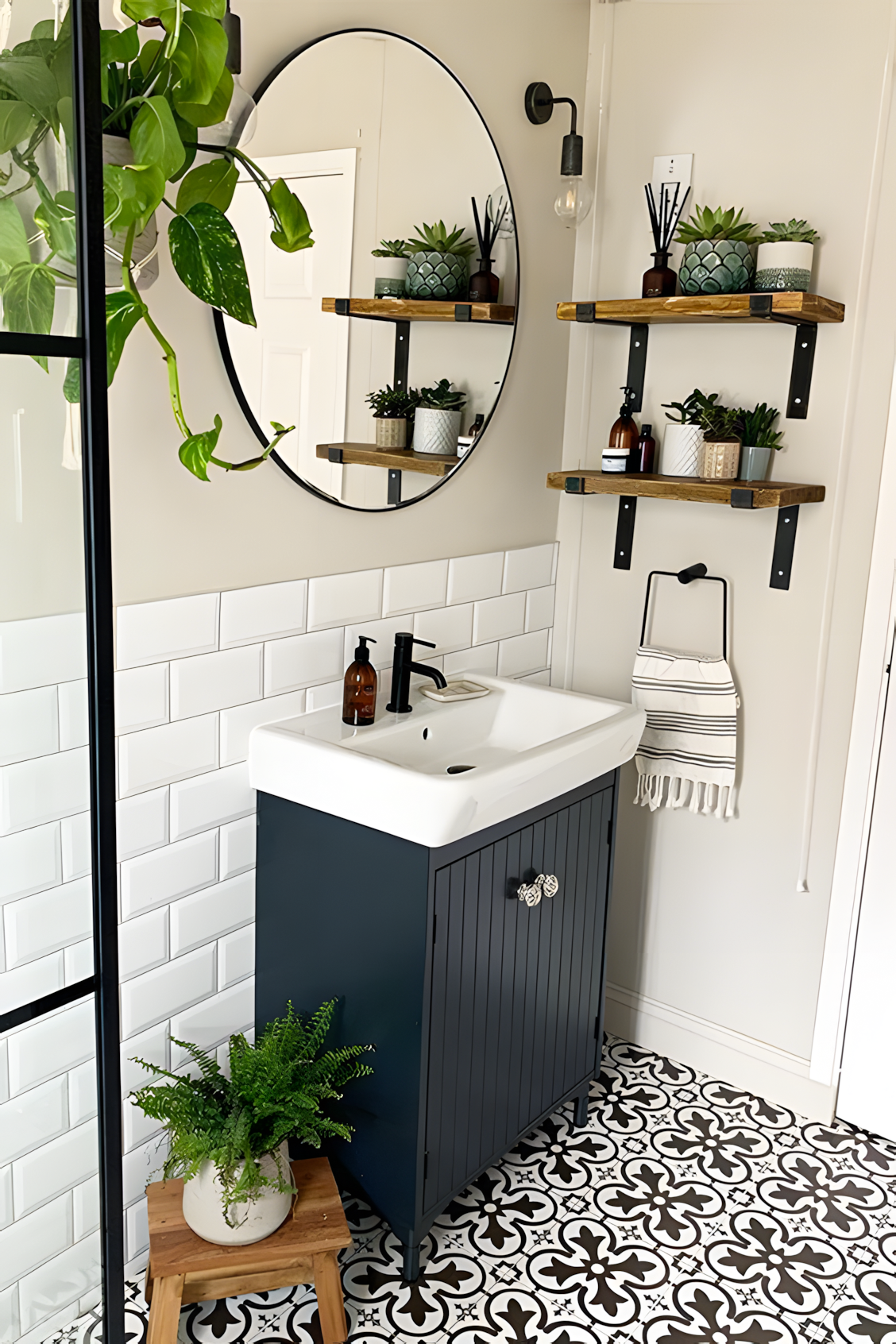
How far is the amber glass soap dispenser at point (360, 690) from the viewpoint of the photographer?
2191 mm

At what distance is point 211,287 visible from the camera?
1.65 meters

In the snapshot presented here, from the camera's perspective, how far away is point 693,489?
237 centimetres

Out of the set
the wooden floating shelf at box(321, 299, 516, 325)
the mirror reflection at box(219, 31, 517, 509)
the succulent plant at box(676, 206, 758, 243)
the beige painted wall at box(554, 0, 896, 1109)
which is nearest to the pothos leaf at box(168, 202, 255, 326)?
the mirror reflection at box(219, 31, 517, 509)

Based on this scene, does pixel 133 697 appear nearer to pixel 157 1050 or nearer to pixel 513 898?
pixel 157 1050

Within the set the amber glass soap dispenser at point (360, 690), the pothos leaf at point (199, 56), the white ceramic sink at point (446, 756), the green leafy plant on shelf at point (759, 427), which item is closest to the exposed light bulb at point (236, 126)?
the pothos leaf at point (199, 56)

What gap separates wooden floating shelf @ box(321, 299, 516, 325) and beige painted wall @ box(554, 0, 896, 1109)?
36 cm

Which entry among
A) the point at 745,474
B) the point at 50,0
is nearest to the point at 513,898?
the point at 745,474

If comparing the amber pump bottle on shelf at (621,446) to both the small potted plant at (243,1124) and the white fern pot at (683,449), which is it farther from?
the small potted plant at (243,1124)

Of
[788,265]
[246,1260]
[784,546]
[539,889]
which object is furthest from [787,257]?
[246,1260]

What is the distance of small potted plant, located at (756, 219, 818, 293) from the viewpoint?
7.48 ft

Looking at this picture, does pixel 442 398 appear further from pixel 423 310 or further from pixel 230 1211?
pixel 230 1211

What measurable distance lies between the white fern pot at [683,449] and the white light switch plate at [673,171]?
51 centimetres

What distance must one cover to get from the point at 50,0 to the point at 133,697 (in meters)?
1.01

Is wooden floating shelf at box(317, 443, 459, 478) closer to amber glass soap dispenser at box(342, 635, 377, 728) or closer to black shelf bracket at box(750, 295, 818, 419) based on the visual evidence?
amber glass soap dispenser at box(342, 635, 377, 728)
